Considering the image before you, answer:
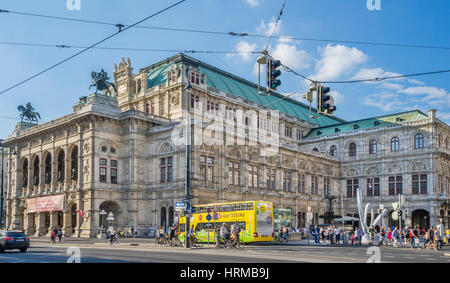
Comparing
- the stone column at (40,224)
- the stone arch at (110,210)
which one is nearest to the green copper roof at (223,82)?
the stone arch at (110,210)

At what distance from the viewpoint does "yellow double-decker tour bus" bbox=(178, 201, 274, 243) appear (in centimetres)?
3797

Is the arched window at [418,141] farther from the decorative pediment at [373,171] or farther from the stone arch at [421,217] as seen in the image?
the stone arch at [421,217]

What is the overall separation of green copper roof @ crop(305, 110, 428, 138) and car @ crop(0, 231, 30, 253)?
64.2 metres

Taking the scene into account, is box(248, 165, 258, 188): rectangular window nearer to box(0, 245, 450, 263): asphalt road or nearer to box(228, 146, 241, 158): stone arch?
box(228, 146, 241, 158): stone arch

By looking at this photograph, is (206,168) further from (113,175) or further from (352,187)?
(352,187)

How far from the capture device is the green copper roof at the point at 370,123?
78363 mm

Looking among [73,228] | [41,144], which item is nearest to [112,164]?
[73,228]

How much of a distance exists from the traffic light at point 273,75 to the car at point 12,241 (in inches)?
725

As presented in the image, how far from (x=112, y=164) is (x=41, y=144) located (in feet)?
47.5

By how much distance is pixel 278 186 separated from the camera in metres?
67.2

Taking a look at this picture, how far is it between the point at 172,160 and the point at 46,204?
19258 mm

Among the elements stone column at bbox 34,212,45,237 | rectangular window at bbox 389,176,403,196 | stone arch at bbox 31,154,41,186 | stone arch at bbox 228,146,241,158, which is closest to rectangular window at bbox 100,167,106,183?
stone column at bbox 34,212,45,237

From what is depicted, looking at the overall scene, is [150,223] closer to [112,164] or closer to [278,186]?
[112,164]

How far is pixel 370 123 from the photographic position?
82.9 m
